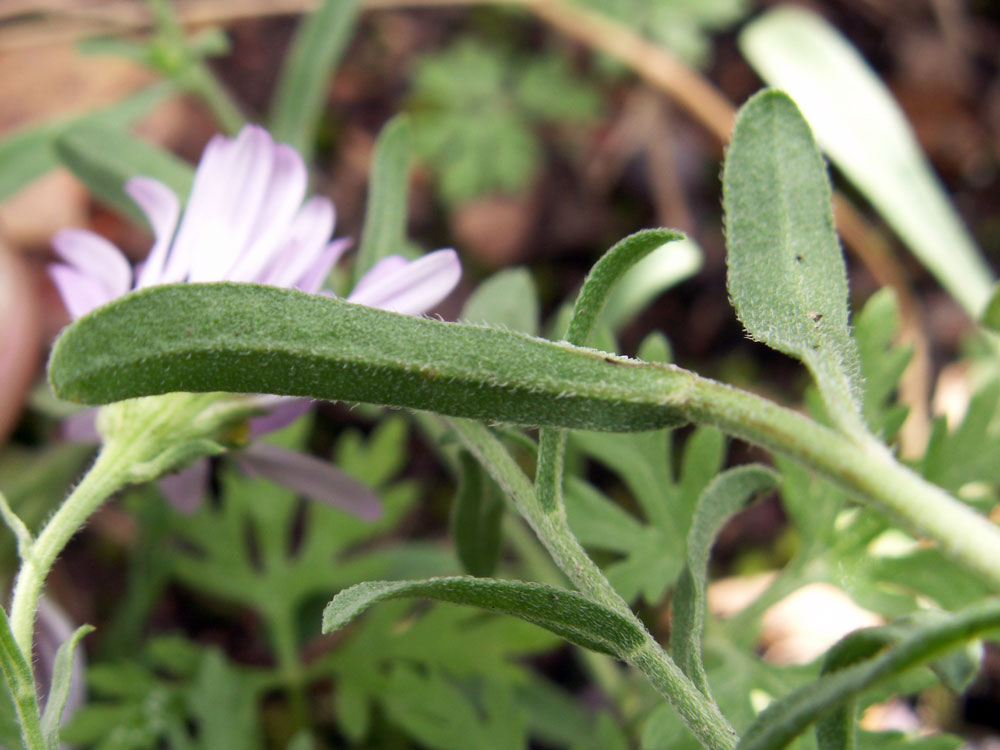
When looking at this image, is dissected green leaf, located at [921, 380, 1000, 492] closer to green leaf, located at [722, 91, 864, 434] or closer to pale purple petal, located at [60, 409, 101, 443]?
green leaf, located at [722, 91, 864, 434]

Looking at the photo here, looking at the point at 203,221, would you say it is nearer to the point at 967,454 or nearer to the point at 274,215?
the point at 274,215

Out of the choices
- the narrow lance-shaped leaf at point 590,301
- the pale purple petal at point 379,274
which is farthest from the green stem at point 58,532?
the narrow lance-shaped leaf at point 590,301

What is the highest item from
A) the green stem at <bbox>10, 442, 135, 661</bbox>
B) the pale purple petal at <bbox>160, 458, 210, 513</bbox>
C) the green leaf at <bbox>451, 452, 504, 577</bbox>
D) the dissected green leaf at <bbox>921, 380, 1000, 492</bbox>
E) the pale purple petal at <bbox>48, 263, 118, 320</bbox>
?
the pale purple petal at <bbox>48, 263, 118, 320</bbox>

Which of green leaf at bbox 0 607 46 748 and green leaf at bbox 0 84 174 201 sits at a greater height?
green leaf at bbox 0 84 174 201

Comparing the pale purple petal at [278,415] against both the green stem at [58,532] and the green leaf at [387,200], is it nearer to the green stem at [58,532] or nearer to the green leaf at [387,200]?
the green stem at [58,532]

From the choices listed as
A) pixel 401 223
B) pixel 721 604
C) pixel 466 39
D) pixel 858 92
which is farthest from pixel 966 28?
pixel 401 223

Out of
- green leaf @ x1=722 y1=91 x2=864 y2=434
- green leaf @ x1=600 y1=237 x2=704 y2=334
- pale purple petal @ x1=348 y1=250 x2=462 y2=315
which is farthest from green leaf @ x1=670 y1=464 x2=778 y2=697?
green leaf @ x1=600 y1=237 x2=704 y2=334
